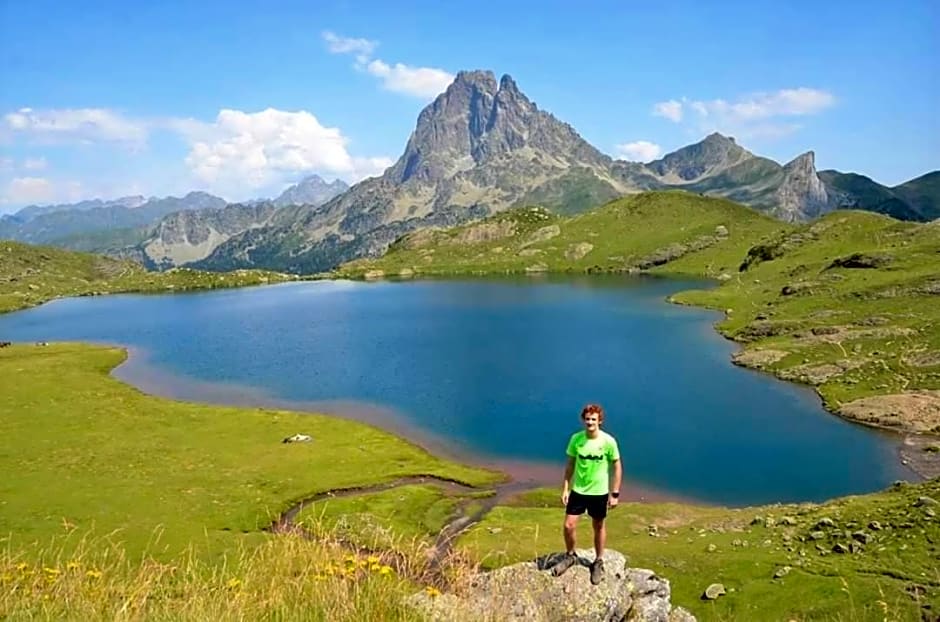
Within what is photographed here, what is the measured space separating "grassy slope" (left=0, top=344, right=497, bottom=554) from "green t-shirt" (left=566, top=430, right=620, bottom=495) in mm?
25531

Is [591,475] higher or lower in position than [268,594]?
lower

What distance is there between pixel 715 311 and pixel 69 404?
126 m

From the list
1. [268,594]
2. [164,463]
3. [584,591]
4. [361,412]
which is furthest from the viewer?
[361,412]

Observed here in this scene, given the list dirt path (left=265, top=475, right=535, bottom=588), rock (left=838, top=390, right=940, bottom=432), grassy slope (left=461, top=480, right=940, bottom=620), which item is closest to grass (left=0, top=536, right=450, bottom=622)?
grassy slope (left=461, top=480, right=940, bottom=620)

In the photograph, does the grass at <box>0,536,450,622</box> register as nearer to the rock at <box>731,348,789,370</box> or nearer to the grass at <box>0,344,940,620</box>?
the grass at <box>0,344,940,620</box>

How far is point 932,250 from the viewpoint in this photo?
124312 millimetres

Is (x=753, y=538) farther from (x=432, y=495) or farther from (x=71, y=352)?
(x=71, y=352)

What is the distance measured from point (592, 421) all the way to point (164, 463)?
52.9 meters

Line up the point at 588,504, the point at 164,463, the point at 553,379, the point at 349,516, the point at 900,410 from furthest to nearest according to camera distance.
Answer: the point at 553,379 → the point at 900,410 → the point at 164,463 → the point at 349,516 → the point at 588,504

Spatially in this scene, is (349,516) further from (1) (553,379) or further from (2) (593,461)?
(1) (553,379)

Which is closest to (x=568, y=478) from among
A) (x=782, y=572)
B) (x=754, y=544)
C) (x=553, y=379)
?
(x=782, y=572)

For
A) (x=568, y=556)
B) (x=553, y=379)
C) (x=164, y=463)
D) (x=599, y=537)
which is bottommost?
(x=164, y=463)

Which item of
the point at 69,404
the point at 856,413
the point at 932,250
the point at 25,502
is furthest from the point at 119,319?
the point at 932,250

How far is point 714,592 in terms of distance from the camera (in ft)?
103
